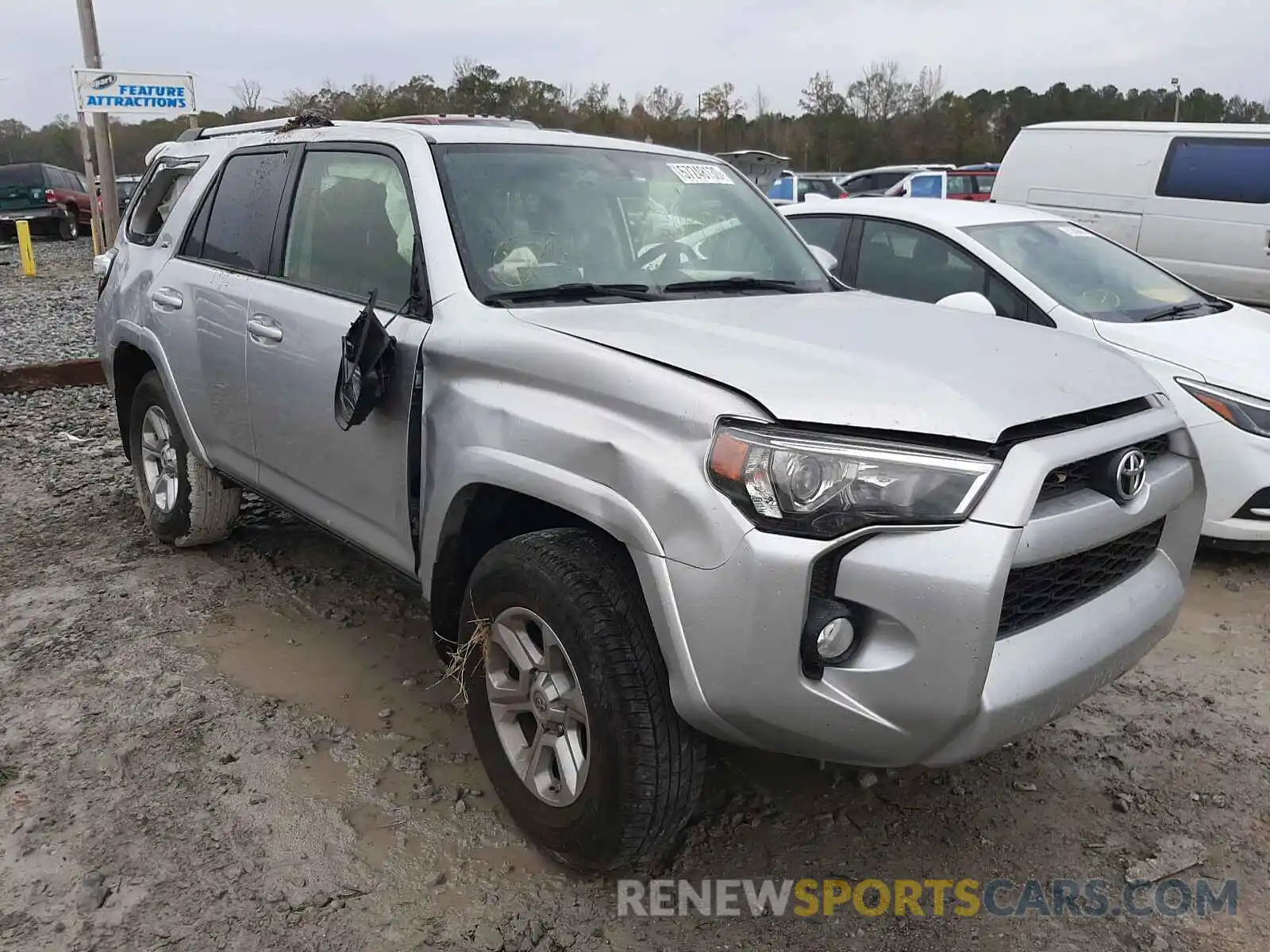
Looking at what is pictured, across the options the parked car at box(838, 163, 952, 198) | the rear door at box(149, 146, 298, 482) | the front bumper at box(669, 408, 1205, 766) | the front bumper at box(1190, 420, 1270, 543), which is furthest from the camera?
the parked car at box(838, 163, 952, 198)

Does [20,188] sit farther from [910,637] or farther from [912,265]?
[910,637]

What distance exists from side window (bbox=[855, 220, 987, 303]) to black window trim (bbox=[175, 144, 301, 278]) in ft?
9.92

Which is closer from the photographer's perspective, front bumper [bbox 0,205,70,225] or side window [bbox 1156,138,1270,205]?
side window [bbox 1156,138,1270,205]

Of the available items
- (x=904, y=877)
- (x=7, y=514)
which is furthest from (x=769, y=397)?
(x=7, y=514)

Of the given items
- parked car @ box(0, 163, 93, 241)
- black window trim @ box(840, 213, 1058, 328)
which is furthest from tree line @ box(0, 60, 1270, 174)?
black window trim @ box(840, 213, 1058, 328)

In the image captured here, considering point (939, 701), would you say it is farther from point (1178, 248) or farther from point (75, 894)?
point (1178, 248)

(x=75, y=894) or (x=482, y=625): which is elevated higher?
(x=482, y=625)

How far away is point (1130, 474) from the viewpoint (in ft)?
7.51

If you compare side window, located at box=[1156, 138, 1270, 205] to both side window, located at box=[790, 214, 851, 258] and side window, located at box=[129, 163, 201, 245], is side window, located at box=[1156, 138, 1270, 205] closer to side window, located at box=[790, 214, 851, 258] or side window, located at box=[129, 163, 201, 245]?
side window, located at box=[790, 214, 851, 258]

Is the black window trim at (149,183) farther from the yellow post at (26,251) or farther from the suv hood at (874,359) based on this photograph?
the yellow post at (26,251)

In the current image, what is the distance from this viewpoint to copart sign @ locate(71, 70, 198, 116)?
16375mm

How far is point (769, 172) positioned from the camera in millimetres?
7164

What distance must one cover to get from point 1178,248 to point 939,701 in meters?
8.64

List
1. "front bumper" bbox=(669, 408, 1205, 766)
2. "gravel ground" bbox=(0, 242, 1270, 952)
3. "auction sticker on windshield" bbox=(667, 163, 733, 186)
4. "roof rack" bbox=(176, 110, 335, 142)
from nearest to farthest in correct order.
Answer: "front bumper" bbox=(669, 408, 1205, 766) < "gravel ground" bbox=(0, 242, 1270, 952) < "auction sticker on windshield" bbox=(667, 163, 733, 186) < "roof rack" bbox=(176, 110, 335, 142)
